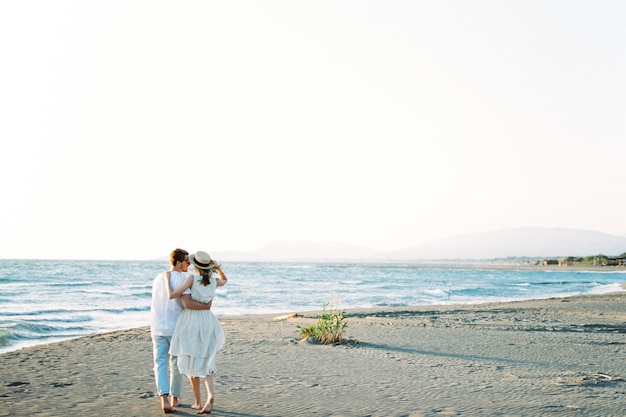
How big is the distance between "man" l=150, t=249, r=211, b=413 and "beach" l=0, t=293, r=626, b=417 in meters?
0.31

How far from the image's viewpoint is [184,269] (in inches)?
252

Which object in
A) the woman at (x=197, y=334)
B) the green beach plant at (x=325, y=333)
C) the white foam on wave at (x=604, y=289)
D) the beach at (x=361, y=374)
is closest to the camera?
the woman at (x=197, y=334)

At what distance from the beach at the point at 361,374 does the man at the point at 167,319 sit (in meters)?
0.31

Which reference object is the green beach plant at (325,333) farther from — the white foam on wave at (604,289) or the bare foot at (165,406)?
the white foam on wave at (604,289)

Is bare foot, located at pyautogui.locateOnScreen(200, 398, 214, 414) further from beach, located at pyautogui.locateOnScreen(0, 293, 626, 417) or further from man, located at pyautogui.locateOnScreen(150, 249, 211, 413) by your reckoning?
man, located at pyautogui.locateOnScreen(150, 249, 211, 413)

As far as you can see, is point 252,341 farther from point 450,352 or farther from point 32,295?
point 32,295

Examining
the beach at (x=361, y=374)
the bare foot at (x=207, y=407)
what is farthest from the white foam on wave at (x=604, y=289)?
the bare foot at (x=207, y=407)

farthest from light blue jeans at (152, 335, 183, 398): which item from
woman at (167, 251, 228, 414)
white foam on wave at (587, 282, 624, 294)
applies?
white foam on wave at (587, 282, 624, 294)

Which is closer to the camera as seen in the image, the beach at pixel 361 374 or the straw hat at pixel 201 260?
the straw hat at pixel 201 260

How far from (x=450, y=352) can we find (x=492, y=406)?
387 cm

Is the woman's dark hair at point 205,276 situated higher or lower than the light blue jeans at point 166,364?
higher

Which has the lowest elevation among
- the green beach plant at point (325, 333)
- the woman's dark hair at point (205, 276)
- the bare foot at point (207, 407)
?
the bare foot at point (207, 407)

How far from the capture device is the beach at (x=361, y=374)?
651cm

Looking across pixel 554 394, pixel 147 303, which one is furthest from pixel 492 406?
pixel 147 303
